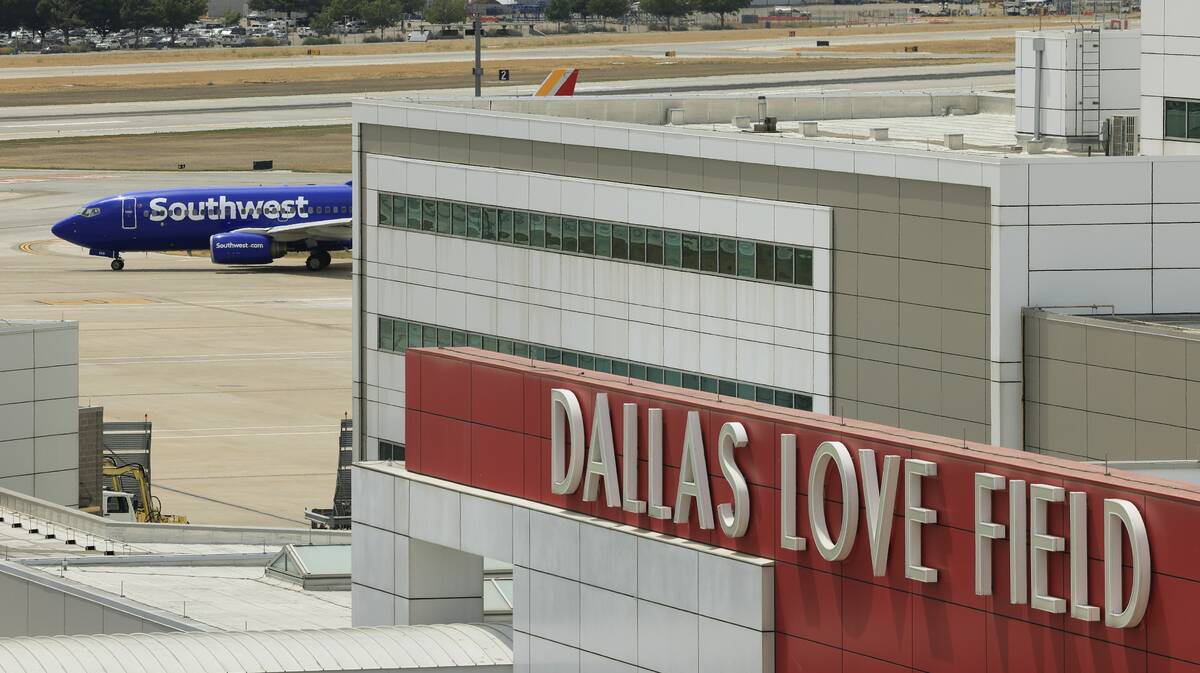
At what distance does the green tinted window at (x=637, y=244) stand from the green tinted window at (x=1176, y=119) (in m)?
12.3

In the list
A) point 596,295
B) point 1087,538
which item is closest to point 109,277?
point 596,295

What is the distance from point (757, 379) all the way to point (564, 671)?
54.7 ft

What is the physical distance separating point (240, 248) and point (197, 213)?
156 inches

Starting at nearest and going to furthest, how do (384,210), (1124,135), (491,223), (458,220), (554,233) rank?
1. (1124,135)
2. (554,233)
3. (491,223)
4. (458,220)
5. (384,210)

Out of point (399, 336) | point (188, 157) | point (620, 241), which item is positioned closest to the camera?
point (620, 241)

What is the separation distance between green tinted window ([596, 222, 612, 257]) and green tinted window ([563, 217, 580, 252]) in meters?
0.72

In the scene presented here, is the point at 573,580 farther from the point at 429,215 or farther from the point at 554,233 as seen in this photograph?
the point at 429,215

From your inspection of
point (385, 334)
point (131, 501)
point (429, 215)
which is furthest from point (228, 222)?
point (429, 215)

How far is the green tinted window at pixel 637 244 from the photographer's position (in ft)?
181

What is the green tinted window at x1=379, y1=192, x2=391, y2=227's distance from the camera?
6500 cm

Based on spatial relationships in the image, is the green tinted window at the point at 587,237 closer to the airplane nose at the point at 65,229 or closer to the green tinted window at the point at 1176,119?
Answer: the green tinted window at the point at 1176,119

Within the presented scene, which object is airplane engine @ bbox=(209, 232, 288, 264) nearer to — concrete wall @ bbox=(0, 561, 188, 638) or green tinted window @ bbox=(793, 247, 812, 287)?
concrete wall @ bbox=(0, 561, 188, 638)

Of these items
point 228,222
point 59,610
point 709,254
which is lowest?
point 59,610

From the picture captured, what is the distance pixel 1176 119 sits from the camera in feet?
174
